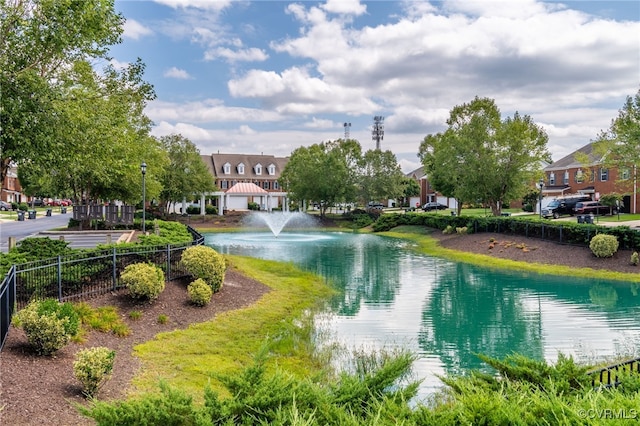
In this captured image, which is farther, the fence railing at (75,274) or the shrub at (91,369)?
the fence railing at (75,274)

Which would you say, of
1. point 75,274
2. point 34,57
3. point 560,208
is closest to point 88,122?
point 34,57

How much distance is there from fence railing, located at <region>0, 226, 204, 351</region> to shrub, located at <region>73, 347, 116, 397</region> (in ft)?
10.4

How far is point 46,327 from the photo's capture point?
962cm

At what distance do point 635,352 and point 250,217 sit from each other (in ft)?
174

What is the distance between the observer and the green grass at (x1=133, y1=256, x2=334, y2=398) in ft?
33.9

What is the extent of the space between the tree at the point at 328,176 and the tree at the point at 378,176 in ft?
3.79

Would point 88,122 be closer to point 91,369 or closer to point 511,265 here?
point 91,369

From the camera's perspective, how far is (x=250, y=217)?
208 feet

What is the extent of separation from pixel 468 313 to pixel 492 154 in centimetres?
2614


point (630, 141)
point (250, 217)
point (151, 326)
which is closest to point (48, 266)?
point (151, 326)

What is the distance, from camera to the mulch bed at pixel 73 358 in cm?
755

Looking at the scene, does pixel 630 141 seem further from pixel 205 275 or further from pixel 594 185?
pixel 594 185

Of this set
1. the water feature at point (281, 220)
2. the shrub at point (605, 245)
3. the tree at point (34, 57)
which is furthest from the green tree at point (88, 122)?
the water feature at point (281, 220)

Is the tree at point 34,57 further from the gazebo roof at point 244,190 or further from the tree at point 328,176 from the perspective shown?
the gazebo roof at point 244,190
